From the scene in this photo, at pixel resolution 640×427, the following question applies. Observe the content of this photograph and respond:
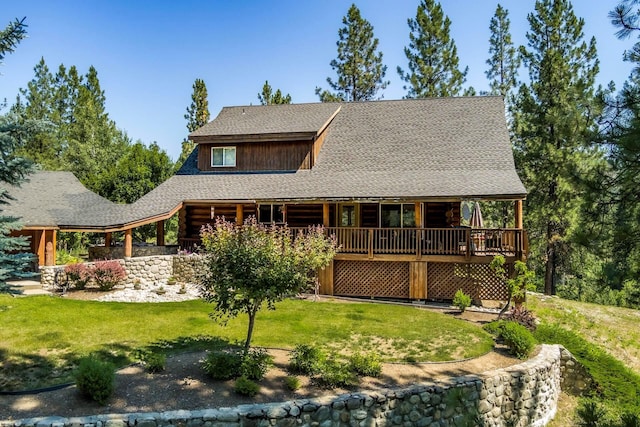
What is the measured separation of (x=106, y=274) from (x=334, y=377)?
11.2m

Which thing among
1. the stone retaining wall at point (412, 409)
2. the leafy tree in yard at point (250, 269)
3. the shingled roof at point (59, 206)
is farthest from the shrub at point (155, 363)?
the shingled roof at point (59, 206)

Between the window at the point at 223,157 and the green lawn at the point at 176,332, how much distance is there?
31.6 ft

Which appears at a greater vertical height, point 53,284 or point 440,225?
point 440,225

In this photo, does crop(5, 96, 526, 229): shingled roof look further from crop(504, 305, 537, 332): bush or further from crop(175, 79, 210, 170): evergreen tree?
crop(175, 79, 210, 170): evergreen tree

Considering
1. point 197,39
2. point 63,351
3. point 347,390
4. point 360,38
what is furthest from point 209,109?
point 347,390

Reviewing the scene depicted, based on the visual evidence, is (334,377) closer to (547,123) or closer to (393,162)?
(393,162)

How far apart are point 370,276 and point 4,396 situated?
12117 mm

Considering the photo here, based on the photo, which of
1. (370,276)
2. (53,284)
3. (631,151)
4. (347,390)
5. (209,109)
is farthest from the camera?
(209,109)

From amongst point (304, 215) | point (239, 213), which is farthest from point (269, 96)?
point (239, 213)

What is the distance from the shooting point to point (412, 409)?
26.5ft

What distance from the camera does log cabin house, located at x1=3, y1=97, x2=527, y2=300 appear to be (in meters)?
16.4

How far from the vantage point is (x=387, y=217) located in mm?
19859

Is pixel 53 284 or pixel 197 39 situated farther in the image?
pixel 197 39

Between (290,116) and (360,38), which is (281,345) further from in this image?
(360,38)
